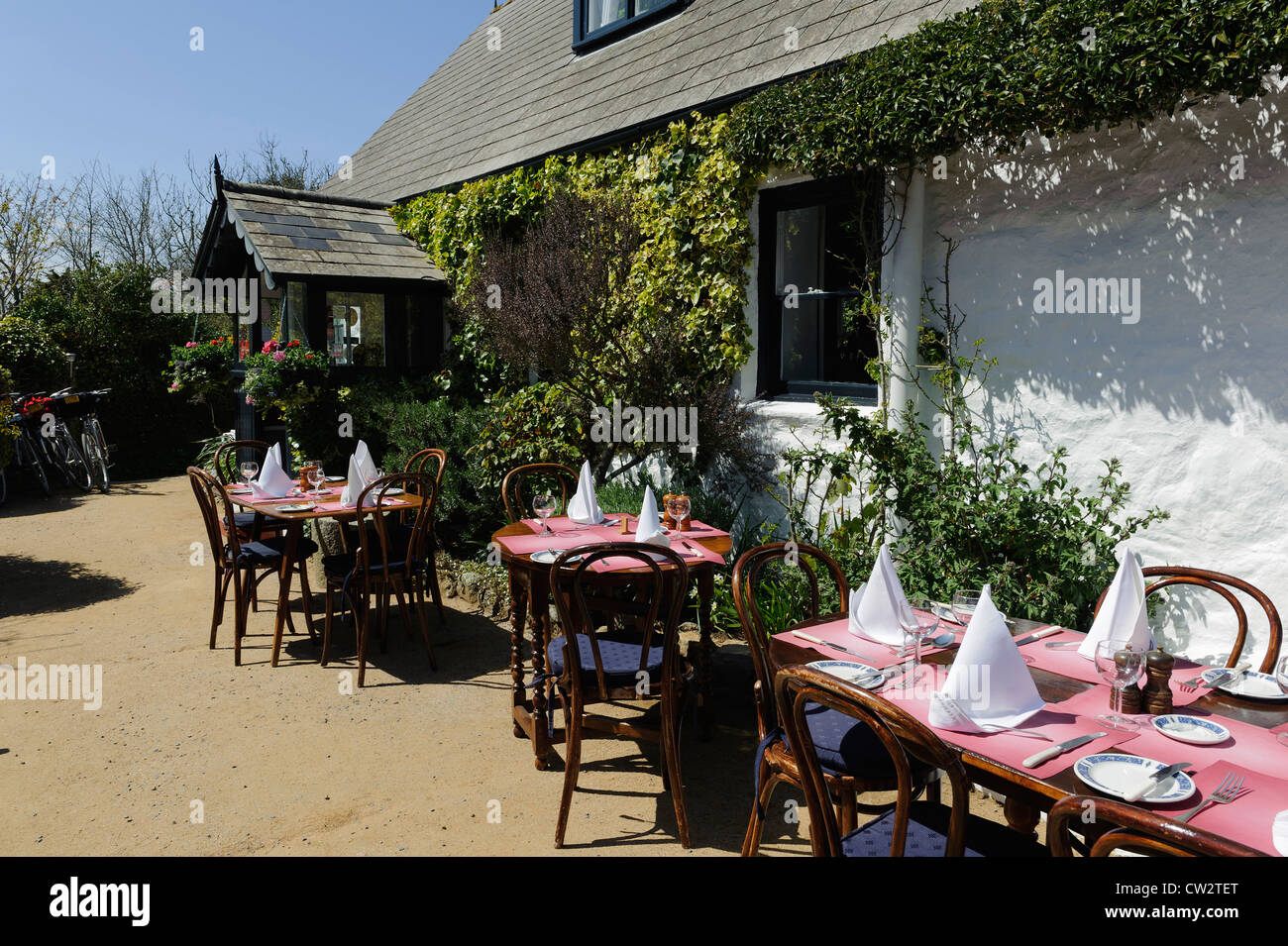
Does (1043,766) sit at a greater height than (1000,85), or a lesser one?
lesser

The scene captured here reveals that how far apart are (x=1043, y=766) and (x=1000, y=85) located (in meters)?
3.57

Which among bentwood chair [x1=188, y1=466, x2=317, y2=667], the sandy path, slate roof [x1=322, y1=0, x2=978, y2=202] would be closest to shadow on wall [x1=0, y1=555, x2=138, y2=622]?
Answer: the sandy path

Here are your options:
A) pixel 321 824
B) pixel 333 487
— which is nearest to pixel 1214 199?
pixel 321 824

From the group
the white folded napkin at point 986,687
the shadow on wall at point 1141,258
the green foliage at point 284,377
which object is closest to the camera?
the white folded napkin at point 986,687

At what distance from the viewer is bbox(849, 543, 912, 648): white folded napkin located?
2.85 metres

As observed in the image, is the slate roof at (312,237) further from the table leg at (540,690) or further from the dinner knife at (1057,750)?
the dinner knife at (1057,750)

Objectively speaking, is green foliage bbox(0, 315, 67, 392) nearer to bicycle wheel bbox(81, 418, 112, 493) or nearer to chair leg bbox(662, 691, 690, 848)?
bicycle wheel bbox(81, 418, 112, 493)

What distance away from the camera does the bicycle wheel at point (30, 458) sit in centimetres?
1091

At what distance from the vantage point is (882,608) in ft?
9.43

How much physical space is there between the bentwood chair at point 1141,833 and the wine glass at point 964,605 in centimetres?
118

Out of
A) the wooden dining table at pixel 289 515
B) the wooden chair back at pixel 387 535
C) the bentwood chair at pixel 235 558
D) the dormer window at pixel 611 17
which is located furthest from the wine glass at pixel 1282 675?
the dormer window at pixel 611 17

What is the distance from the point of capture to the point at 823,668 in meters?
2.58

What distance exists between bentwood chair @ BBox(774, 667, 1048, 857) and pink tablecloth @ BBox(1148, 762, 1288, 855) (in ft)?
1.53

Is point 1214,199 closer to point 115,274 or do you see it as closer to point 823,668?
point 823,668
